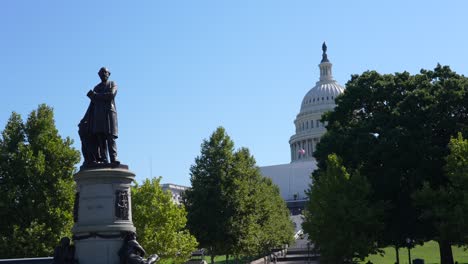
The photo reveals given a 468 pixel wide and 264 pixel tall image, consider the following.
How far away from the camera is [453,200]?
1241 inches

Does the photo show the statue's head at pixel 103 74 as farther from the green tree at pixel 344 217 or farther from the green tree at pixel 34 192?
the green tree at pixel 344 217

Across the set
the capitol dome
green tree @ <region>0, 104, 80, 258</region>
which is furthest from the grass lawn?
the capitol dome

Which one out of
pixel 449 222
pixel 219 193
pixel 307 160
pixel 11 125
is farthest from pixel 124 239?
pixel 307 160

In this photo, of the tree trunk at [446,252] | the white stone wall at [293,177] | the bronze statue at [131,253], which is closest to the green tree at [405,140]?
the tree trunk at [446,252]

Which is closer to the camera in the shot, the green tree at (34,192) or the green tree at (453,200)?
the green tree at (34,192)

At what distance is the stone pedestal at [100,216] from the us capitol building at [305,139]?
5031 inches

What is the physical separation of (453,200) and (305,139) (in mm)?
134607

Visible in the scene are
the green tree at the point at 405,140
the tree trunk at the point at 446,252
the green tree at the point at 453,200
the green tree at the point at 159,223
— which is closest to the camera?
the green tree at the point at 453,200

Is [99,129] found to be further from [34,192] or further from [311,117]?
[311,117]

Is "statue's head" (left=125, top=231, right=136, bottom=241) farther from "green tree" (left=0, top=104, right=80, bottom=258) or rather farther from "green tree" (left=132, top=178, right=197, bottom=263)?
"green tree" (left=132, top=178, right=197, bottom=263)

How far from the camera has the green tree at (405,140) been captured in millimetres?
36062

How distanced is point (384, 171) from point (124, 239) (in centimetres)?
2490

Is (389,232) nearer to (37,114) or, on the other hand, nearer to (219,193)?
(219,193)

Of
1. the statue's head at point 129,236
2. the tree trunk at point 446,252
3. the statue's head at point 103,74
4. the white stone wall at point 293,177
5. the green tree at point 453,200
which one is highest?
the white stone wall at point 293,177
